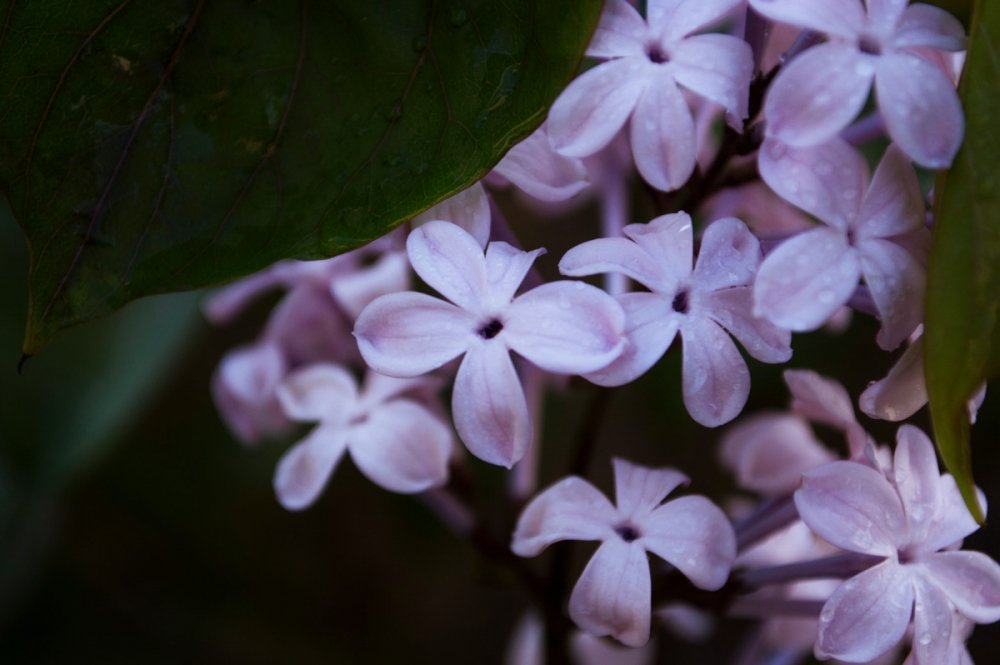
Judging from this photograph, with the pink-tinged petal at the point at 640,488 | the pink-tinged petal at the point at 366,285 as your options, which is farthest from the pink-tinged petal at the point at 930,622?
the pink-tinged petal at the point at 366,285

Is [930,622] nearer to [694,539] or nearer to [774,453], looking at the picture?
[694,539]

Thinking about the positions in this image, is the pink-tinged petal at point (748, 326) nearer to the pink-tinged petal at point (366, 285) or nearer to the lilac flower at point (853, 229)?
the lilac flower at point (853, 229)

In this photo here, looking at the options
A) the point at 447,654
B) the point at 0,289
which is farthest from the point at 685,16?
the point at 447,654

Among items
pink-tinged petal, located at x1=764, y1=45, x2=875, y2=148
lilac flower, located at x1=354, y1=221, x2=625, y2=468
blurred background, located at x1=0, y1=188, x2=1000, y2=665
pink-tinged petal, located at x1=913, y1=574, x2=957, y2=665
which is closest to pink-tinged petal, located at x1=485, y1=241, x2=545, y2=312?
lilac flower, located at x1=354, y1=221, x2=625, y2=468

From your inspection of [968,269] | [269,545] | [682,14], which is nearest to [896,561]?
[968,269]

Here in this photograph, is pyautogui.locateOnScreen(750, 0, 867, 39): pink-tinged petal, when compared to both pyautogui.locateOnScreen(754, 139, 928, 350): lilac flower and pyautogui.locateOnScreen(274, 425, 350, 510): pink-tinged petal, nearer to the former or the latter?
pyautogui.locateOnScreen(754, 139, 928, 350): lilac flower

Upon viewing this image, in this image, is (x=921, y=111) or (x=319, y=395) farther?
(x=319, y=395)

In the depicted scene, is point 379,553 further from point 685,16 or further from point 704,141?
point 685,16
